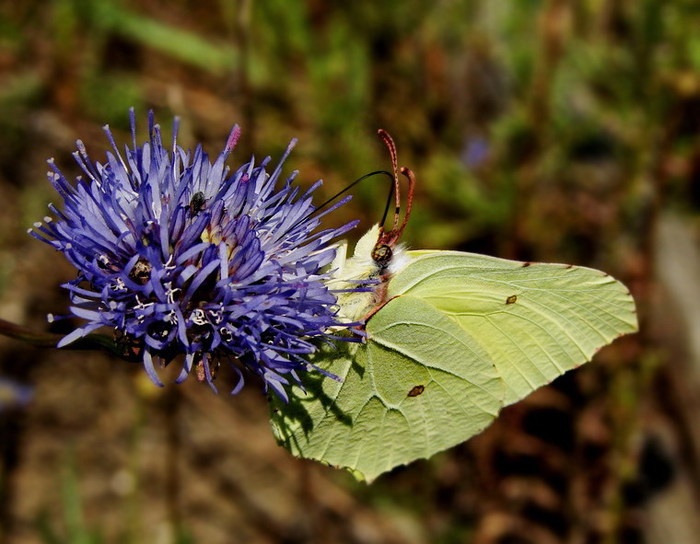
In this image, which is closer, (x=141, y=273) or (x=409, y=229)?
(x=141, y=273)

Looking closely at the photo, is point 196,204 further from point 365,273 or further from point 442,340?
point 442,340

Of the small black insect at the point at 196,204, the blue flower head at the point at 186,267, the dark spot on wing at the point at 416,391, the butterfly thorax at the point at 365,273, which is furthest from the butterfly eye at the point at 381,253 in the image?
the small black insect at the point at 196,204

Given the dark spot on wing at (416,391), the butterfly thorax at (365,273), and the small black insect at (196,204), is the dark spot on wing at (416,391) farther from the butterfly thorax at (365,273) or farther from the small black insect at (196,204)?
the small black insect at (196,204)

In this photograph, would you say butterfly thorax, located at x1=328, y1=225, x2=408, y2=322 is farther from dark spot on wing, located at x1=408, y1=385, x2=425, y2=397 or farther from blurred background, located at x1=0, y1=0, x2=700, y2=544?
blurred background, located at x1=0, y1=0, x2=700, y2=544

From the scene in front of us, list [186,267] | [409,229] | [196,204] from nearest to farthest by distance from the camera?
[186,267] < [196,204] < [409,229]

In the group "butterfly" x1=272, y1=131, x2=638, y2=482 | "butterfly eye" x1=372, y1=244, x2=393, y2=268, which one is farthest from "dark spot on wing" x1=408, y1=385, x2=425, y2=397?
"butterfly eye" x1=372, y1=244, x2=393, y2=268

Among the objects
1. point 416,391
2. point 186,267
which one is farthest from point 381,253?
point 186,267

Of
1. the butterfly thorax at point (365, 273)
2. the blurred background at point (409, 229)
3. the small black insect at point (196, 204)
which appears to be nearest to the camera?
the small black insect at point (196, 204)
